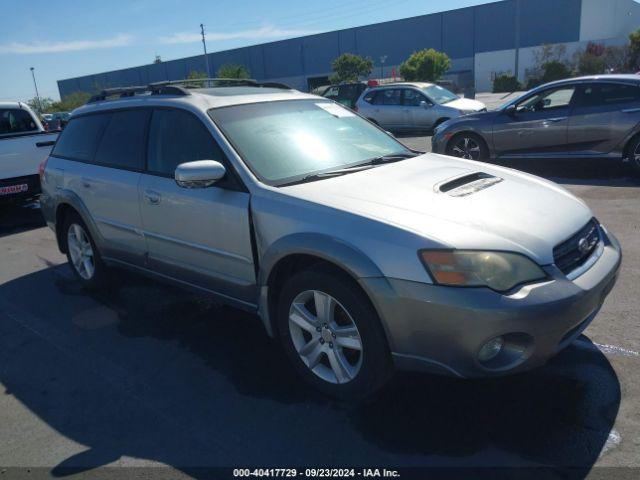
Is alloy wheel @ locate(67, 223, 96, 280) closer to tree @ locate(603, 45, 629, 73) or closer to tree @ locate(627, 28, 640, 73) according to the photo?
tree @ locate(627, 28, 640, 73)

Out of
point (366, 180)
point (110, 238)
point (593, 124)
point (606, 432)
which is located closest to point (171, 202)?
point (110, 238)

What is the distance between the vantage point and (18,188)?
813cm

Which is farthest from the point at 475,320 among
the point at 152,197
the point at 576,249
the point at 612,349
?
the point at 152,197

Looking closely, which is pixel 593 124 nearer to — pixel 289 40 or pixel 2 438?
pixel 2 438

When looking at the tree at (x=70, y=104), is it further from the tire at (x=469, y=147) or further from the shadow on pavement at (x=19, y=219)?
the tire at (x=469, y=147)

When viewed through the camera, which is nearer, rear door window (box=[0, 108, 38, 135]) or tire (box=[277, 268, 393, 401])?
tire (box=[277, 268, 393, 401])

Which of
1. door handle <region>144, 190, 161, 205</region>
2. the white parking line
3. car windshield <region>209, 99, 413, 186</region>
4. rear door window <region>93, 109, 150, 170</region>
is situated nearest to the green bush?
car windshield <region>209, 99, 413, 186</region>

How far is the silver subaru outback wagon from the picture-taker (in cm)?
259

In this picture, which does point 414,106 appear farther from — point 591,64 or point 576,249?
point 591,64

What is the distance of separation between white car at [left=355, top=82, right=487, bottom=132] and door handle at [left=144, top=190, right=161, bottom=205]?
39.2ft

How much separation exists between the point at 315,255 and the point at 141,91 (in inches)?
113

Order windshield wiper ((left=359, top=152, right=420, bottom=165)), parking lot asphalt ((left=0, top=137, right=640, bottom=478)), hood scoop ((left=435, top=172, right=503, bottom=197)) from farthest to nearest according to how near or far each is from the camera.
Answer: windshield wiper ((left=359, top=152, right=420, bottom=165))
hood scoop ((left=435, top=172, right=503, bottom=197))
parking lot asphalt ((left=0, top=137, right=640, bottom=478))

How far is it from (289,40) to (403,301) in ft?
259

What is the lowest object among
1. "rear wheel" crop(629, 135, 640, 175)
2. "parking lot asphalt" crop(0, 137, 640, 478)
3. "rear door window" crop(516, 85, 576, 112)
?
"parking lot asphalt" crop(0, 137, 640, 478)
